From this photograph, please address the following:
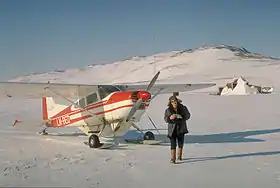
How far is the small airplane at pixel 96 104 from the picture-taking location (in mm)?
9586

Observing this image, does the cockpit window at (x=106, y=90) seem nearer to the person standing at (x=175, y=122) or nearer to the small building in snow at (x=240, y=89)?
the person standing at (x=175, y=122)

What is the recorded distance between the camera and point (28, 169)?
660 cm

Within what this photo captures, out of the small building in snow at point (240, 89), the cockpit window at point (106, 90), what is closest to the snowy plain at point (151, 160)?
the cockpit window at point (106, 90)

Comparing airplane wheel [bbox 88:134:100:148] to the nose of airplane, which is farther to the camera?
airplane wheel [bbox 88:134:100:148]

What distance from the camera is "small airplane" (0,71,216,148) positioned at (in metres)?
9.59

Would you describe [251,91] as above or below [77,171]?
above

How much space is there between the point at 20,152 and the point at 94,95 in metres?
2.90

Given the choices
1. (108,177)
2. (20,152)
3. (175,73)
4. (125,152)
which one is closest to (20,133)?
(20,152)

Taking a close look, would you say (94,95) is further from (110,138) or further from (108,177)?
(108,177)

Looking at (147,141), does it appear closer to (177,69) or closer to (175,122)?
(175,122)

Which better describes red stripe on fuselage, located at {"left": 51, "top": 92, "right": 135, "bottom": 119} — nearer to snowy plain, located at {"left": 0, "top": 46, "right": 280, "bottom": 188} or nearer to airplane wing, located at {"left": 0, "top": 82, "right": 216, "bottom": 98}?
airplane wing, located at {"left": 0, "top": 82, "right": 216, "bottom": 98}

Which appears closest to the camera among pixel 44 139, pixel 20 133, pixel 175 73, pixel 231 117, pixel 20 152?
pixel 20 152

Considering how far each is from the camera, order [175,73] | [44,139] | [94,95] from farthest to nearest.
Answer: [175,73], [44,139], [94,95]

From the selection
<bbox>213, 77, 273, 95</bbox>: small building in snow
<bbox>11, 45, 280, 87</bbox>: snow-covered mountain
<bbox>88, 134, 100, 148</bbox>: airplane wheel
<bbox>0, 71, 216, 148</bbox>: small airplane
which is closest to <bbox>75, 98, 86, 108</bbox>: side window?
<bbox>0, 71, 216, 148</bbox>: small airplane
